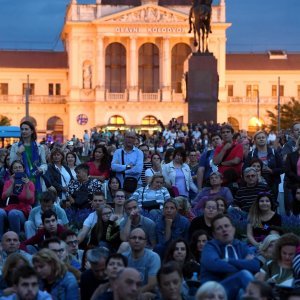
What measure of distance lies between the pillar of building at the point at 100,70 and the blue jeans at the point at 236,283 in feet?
259

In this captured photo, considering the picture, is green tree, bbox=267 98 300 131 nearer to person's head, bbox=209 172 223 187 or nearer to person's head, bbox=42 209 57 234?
person's head, bbox=209 172 223 187

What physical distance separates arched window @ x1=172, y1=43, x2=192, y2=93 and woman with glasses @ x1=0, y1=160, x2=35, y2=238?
249ft

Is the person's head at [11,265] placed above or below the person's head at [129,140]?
below

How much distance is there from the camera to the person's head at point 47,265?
10.2 meters

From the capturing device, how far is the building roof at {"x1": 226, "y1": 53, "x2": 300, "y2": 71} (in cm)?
9812

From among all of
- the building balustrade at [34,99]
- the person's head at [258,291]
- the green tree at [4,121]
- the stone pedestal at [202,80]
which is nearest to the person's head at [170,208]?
the person's head at [258,291]

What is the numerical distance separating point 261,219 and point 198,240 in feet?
4.94

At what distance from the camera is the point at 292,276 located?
1057 centimetres

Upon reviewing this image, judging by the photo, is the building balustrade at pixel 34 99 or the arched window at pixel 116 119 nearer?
the arched window at pixel 116 119

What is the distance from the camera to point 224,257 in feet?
34.0

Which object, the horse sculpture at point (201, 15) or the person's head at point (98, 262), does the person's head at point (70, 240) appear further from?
the horse sculpture at point (201, 15)

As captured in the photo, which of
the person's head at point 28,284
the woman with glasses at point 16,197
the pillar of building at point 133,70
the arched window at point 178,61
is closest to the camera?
the person's head at point 28,284

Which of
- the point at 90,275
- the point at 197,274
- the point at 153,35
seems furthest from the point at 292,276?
the point at 153,35

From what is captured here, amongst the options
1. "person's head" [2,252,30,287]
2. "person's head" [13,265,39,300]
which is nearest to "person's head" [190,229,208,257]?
"person's head" [2,252,30,287]
